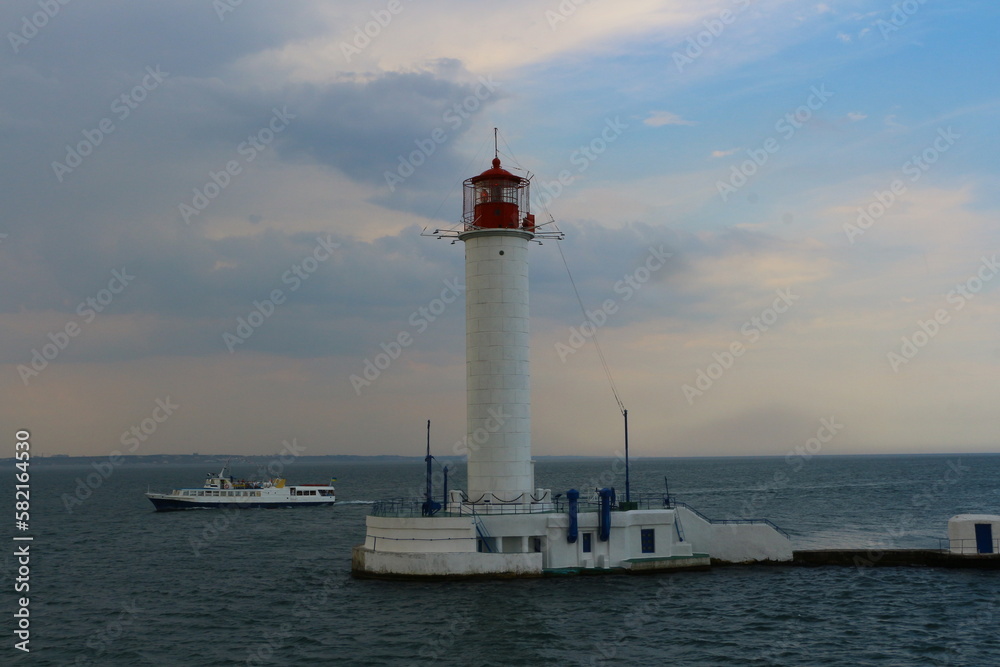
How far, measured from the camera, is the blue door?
42375 millimetres

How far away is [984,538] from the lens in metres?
42.6

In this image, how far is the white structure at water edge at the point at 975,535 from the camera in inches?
1665

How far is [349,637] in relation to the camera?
103 ft

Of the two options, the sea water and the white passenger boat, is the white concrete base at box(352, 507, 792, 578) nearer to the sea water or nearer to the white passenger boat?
A: the sea water

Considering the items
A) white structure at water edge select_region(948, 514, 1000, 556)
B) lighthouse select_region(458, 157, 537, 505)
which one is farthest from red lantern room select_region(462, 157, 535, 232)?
white structure at water edge select_region(948, 514, 1000, 556)

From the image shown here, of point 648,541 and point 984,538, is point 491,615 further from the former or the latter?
point 984,538

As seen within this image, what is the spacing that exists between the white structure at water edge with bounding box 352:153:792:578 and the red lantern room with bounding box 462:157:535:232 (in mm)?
50

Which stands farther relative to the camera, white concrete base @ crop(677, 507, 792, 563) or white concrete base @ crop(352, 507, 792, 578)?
white concrete base @ crop(677, 507, 792, 563)

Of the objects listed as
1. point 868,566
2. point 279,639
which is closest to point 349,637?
point 279,639

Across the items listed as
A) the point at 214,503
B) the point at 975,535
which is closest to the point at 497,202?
the point at 975,535

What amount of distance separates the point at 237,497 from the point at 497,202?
227 feet

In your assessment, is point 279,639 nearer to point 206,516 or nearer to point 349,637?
point 349,637

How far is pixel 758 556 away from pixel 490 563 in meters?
14.6

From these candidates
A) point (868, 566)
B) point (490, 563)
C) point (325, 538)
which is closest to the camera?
point (490, 563)
